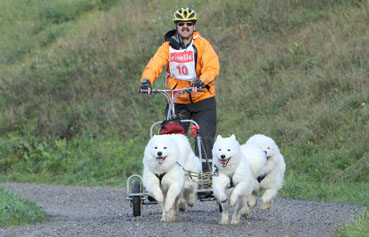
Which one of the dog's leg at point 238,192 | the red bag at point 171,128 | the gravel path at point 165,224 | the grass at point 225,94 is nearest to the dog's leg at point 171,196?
the gravel path at point 165,224

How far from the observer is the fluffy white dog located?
7.54 meters

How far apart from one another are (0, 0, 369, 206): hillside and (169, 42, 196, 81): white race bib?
3538 millimetres

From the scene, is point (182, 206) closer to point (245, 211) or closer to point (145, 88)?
point (245, 211)

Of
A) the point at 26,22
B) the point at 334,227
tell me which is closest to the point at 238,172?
the point at 334,227

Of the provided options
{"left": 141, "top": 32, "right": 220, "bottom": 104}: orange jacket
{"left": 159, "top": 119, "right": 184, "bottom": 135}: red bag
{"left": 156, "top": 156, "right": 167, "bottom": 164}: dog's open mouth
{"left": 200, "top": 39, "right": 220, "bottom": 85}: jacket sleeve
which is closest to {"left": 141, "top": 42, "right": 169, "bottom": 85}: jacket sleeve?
{"left": 141, "top": 32, "right": 220, "bottom": 104}: orange jacket

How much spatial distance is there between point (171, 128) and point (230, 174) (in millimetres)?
1079

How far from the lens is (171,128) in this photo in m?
8.17

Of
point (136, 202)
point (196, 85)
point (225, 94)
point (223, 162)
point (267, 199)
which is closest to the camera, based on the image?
point (223, 162)

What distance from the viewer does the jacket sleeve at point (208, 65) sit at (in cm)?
829

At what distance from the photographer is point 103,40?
67.6ft

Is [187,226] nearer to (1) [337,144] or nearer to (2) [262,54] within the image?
(1) [337,144]

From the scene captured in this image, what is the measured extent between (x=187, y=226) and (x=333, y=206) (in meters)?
3.08

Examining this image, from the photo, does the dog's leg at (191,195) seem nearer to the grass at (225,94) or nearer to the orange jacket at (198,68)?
the orange jacket at (198,68)

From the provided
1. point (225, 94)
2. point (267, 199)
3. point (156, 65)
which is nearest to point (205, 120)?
point (156, 65)
